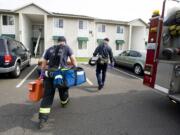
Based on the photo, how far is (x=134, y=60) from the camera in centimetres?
1075

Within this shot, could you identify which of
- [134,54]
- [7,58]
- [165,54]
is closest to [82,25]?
[134,54]

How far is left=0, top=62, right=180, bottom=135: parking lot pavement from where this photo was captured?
138 inches

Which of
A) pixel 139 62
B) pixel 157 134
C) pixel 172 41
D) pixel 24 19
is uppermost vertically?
pixel 24 19

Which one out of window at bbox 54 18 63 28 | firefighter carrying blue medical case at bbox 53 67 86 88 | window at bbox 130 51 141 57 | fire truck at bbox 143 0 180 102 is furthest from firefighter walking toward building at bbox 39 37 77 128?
window at bbox 54 18 63 28

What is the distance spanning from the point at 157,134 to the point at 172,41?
2.43 meters

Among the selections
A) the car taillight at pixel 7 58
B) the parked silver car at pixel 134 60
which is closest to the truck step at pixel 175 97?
the parked silver car at pixel 134 60

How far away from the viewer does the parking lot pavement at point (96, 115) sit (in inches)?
138

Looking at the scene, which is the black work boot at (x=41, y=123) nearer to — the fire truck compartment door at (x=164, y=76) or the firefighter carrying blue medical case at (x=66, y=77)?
the firefighter carrying blue medical case at (x=66, y=77)

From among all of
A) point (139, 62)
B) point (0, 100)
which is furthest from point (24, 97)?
point (139, 62)

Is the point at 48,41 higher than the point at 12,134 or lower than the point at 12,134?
higher

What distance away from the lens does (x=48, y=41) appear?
2344cm

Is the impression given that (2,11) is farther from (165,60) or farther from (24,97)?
(165,60)

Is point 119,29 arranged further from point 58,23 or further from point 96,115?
point 96,115

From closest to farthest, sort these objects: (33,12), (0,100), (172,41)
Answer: (172,41)
(0,100)
(33,12)
